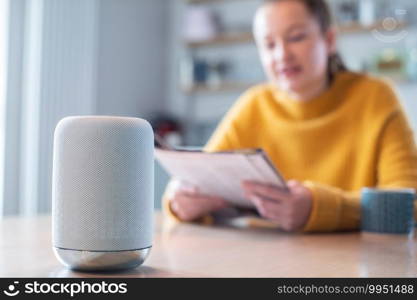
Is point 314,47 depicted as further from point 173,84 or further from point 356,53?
point 173,84

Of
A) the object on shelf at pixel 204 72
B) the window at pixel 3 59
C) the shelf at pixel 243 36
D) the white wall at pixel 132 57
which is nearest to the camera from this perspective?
the window at pixel 3 59

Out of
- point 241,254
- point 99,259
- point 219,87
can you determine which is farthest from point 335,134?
point 219,87

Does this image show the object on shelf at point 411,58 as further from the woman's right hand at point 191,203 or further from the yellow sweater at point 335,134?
the woman's right hand at point 191,203

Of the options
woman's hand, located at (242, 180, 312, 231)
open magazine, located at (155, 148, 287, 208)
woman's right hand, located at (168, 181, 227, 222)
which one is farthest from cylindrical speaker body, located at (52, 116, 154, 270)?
woman's right hand, located at (168, 181, 227, 222)

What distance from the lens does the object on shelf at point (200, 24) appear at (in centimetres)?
368

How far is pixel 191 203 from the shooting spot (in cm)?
117

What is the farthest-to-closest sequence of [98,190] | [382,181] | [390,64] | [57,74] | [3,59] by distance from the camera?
[390,64] < [57,74] < [3,59] < [382,181] < [98,190]

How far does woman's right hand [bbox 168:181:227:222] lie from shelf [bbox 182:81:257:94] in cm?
238

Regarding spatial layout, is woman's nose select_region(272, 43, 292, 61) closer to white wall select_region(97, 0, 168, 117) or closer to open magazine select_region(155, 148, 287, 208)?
open magazine select_region(155, 148, 287, 208)

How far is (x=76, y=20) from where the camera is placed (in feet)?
10.4

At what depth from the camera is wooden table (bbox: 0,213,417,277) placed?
0.62 metres

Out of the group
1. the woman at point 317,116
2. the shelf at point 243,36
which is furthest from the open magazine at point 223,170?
the shelf at point 243,36

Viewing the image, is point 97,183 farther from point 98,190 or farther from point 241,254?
point 241,254

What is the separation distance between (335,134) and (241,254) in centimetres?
84
